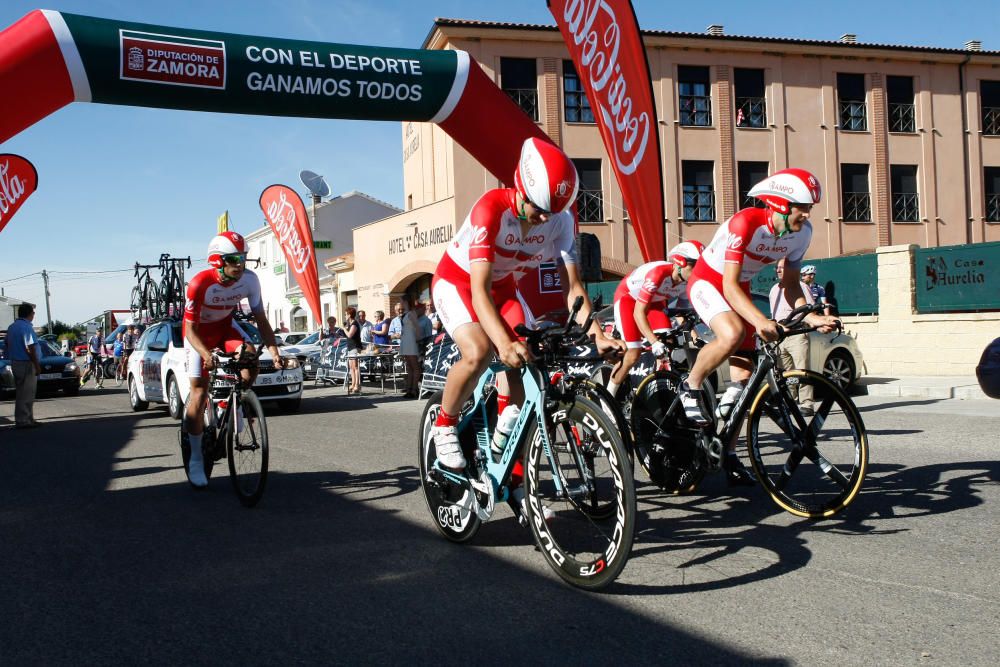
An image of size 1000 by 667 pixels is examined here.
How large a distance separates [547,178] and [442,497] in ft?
6.39

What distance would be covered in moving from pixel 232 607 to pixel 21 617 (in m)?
0.94

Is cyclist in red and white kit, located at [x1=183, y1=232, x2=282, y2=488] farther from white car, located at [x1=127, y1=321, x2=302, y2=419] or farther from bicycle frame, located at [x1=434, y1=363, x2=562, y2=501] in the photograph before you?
white car, located at [x1=127, y1=321, x2=302, y2=419]

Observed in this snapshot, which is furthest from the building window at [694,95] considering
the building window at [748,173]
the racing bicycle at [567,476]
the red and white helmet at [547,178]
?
the racing bicycle at [567,476]

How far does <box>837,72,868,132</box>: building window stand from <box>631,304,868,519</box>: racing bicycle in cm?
2986

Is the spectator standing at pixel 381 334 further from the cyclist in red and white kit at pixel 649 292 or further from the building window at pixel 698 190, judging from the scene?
the building window at pixel 698 190

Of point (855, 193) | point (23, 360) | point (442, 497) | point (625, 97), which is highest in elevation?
point (855, 193)

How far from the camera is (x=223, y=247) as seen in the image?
21.2 ft

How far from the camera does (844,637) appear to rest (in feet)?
10.4

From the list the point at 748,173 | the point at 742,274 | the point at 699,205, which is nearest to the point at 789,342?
the point at 742,274

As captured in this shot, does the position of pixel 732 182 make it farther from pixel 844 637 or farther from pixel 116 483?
pixel 844 637

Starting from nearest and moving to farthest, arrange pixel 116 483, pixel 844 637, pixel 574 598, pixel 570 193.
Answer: pixel 844 637 → pixel 574 598 → pixel 570 193 → pixel 116 483

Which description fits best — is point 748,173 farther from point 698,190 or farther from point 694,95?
point 694,95

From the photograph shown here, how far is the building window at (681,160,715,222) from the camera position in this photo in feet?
101

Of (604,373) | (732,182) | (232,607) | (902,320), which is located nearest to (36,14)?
(604,373)
